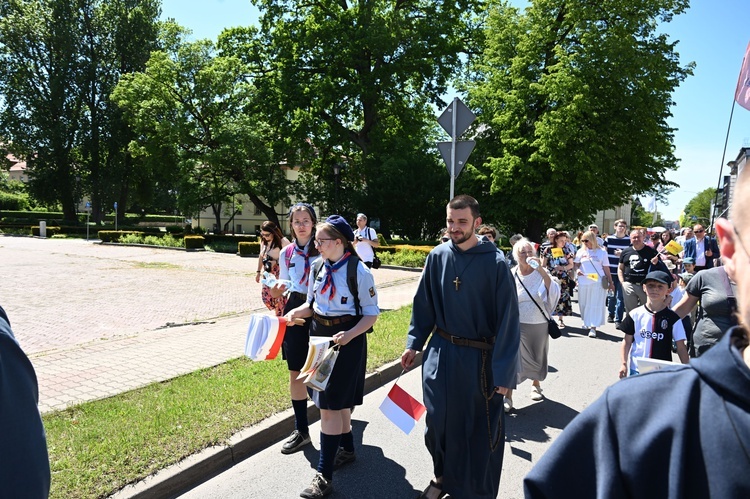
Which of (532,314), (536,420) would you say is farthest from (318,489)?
(532,314)

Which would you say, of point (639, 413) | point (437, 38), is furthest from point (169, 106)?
point (639, 413)

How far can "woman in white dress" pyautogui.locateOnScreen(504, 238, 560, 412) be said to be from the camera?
5645mm

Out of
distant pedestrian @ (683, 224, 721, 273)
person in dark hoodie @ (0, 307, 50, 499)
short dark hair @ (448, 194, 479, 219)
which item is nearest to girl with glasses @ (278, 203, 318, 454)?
short dark hair @ (448, 194, 479, 219)

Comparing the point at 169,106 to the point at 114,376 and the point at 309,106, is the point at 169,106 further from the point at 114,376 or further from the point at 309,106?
the point at 114,376

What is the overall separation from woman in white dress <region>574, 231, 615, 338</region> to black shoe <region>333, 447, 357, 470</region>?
6583 millimetres

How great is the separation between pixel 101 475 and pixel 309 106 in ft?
99.3

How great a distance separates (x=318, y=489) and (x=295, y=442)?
902mm

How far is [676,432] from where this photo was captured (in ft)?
3.13

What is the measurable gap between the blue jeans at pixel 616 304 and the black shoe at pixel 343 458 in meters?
8.14

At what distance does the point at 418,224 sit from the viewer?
30953mm

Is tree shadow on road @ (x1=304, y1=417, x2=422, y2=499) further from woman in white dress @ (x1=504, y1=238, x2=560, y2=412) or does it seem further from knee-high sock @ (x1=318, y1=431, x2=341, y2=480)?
woman in white dress @ (x1=504, y1=238, x2=560, y2=412)

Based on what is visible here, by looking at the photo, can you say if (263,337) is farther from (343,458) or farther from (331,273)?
(343,458)

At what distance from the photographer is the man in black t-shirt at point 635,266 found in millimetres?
Answer: 8578

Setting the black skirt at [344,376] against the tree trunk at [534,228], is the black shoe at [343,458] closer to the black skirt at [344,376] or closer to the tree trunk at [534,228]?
the black skirt at [344,376]
